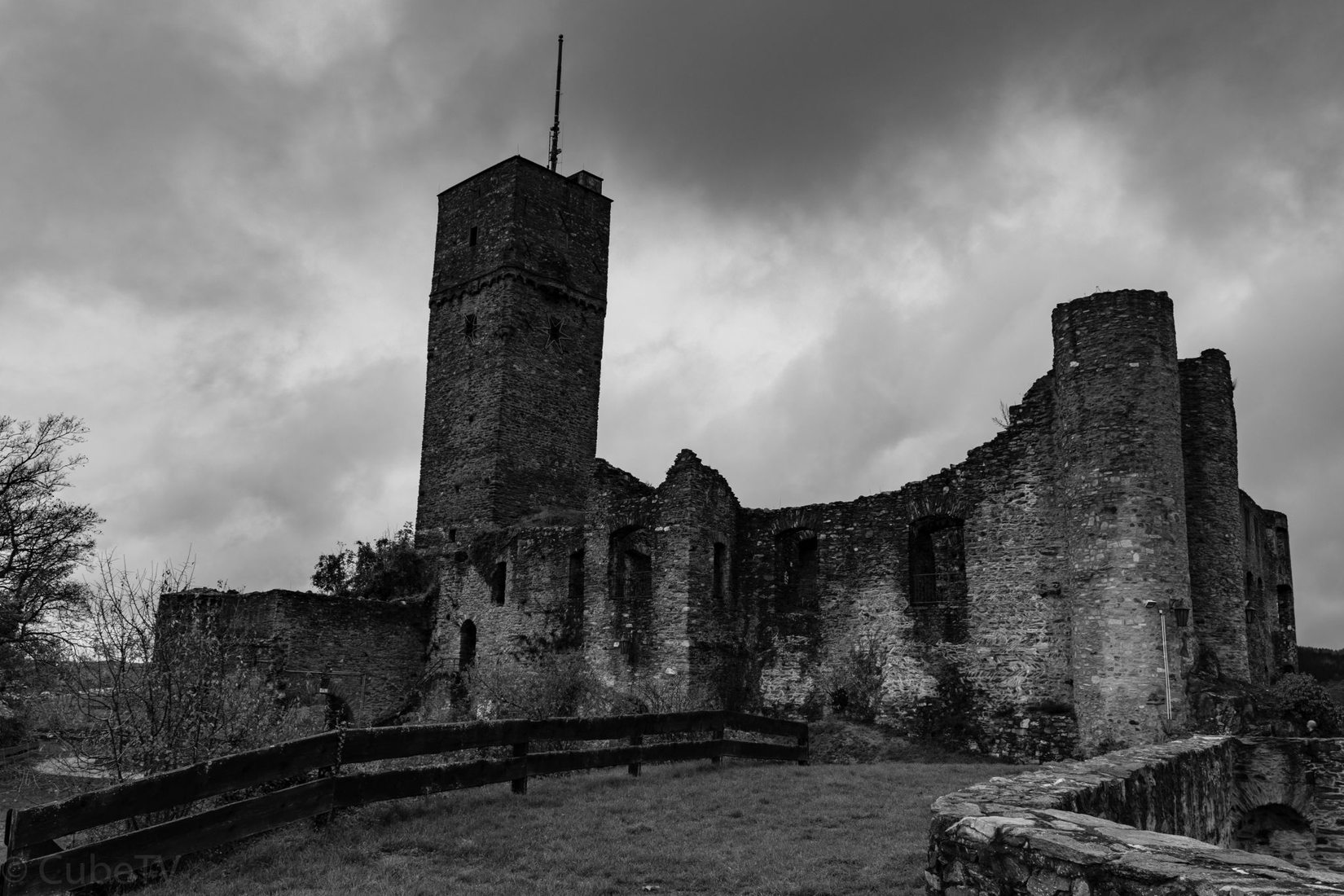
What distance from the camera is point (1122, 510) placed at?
1738 cm

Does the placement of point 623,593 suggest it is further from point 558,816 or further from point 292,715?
point 558,816

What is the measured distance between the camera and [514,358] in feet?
110

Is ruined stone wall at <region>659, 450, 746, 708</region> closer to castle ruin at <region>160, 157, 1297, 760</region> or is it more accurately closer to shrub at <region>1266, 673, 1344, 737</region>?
castle ruin at <region>160, 157, 1297, 760</region>

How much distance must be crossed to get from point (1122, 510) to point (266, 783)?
45.9 feet


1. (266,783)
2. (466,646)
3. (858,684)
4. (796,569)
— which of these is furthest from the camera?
(466,646)

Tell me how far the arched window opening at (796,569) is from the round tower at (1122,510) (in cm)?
570

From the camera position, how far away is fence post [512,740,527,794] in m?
11.2

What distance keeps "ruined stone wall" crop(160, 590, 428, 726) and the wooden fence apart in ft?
57.8

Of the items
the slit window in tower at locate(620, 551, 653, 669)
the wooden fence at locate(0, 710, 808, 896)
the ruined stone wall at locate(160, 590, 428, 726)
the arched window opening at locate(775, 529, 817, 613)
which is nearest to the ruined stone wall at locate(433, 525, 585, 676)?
the ruined stone wall at locate(160, 590, 428, 726)

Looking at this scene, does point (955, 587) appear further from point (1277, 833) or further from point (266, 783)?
point (266, 783)

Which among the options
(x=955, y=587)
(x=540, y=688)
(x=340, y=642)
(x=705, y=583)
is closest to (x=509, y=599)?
(x=540, y=688)

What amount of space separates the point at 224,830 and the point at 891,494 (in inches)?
606

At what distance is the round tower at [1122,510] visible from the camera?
16.7m

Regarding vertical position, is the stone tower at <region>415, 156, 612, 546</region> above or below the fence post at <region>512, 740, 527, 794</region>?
above
